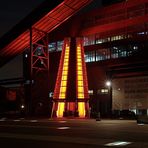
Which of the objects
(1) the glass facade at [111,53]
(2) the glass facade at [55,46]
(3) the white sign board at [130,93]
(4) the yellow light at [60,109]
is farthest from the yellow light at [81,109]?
(2) the glass facade at [55,46]

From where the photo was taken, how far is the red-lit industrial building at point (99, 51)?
6412cm

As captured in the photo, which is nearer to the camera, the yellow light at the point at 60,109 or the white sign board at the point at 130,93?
the yellow light at the point at 60,109

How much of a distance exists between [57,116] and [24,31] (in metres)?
17.0

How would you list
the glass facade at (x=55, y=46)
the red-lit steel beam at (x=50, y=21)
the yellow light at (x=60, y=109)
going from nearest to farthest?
the yellow light at (x=60, y=109) → the red-lit steel beam at (x=50, y=21) → the glass facade at (x=55, y=46)

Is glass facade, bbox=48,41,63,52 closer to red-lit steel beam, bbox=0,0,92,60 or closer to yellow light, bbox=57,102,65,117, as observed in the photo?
red-lit steel beam, bbox=0,0,92,60

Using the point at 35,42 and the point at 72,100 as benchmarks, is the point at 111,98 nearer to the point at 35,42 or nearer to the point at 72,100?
the point at 72,100

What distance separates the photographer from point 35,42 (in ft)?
250

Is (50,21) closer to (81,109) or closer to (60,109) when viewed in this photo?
(60,109)

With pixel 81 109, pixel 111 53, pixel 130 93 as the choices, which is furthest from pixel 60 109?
pixel 111 53

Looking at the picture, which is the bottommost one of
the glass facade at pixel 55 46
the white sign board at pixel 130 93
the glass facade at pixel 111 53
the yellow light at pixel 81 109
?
the yellow light at pixel 81 109

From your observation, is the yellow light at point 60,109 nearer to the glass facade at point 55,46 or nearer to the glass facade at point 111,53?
the glass facade at point 111,53

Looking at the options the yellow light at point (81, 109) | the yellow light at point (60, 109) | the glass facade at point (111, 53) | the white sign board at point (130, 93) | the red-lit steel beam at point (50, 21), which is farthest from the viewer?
the glass facade at point (111, 53)

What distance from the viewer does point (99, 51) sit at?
77.5 metres

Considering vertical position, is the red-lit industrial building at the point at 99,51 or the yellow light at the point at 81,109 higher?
the red-lit industrial building at the point at 99,51
